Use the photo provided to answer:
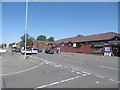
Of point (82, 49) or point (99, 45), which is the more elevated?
point (99, 45)

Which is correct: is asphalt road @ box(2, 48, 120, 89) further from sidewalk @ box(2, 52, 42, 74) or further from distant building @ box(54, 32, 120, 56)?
distant building @ box(54, 32, 120, 56)

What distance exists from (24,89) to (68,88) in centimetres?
191

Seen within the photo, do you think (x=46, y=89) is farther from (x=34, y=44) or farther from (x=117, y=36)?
(x=34, y=44)

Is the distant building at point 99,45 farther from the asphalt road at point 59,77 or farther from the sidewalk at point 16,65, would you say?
the asphalt road at point 59,77

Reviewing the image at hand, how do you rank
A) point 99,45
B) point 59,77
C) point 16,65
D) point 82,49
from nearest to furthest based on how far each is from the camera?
point 59,77 → point 16,65 → point 99,45 → point 82,49

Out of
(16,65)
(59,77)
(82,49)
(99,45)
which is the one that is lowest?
(59,77)

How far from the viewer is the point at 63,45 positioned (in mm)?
84938

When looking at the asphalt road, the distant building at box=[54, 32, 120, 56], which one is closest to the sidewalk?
the asphalt road

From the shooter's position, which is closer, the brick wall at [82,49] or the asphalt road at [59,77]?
the asphalt road at [59,77]

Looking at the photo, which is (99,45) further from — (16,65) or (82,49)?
(16,65)

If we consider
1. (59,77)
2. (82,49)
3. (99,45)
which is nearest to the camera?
(59,77)

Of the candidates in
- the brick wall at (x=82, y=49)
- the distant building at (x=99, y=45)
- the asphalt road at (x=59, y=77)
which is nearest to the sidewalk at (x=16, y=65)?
the asphalt road at (x=59, y=77)

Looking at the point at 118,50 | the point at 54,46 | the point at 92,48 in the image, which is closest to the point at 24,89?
the point at 118,50

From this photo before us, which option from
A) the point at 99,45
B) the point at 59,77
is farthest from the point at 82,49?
the point at 59,77
